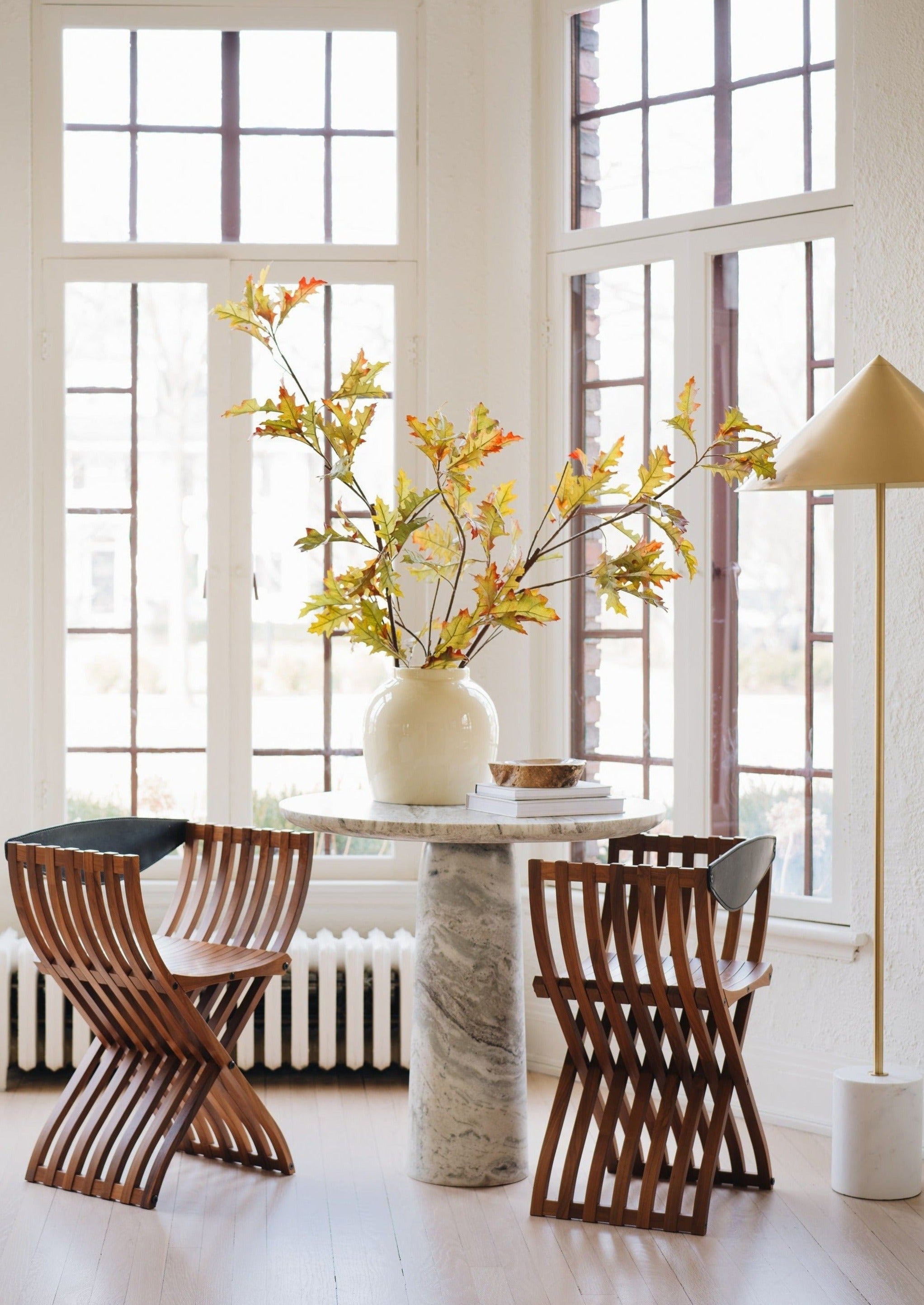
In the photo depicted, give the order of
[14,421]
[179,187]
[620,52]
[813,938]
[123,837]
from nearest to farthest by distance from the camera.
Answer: [123,837] < [813,938] < [620,52] < [14,421] < [179,187]

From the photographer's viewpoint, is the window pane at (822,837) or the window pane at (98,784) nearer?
the window pane at (822,837)

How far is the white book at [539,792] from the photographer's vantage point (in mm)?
3289

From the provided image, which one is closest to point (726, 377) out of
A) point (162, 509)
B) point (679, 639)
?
point (679, 639)

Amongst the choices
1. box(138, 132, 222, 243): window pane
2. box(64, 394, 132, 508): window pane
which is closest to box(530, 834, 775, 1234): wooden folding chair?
box(64, 394, 132, 508): window pane

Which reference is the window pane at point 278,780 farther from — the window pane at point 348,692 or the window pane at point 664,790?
the window pane at point 664,790

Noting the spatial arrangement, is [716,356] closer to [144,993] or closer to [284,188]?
[284,188]

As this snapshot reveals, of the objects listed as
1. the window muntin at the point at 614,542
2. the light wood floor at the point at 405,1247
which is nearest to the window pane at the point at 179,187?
the window muntin at the point at 614,542

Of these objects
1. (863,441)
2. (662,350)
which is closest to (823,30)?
(662,350)

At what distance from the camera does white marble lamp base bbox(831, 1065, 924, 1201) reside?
3424 mm

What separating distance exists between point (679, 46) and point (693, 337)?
0.90m

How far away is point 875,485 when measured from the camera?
3.57m

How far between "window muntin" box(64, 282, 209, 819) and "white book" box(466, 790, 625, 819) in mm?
1577

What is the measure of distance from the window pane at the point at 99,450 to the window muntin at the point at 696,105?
1599mm

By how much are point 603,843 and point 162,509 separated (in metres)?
1.79
